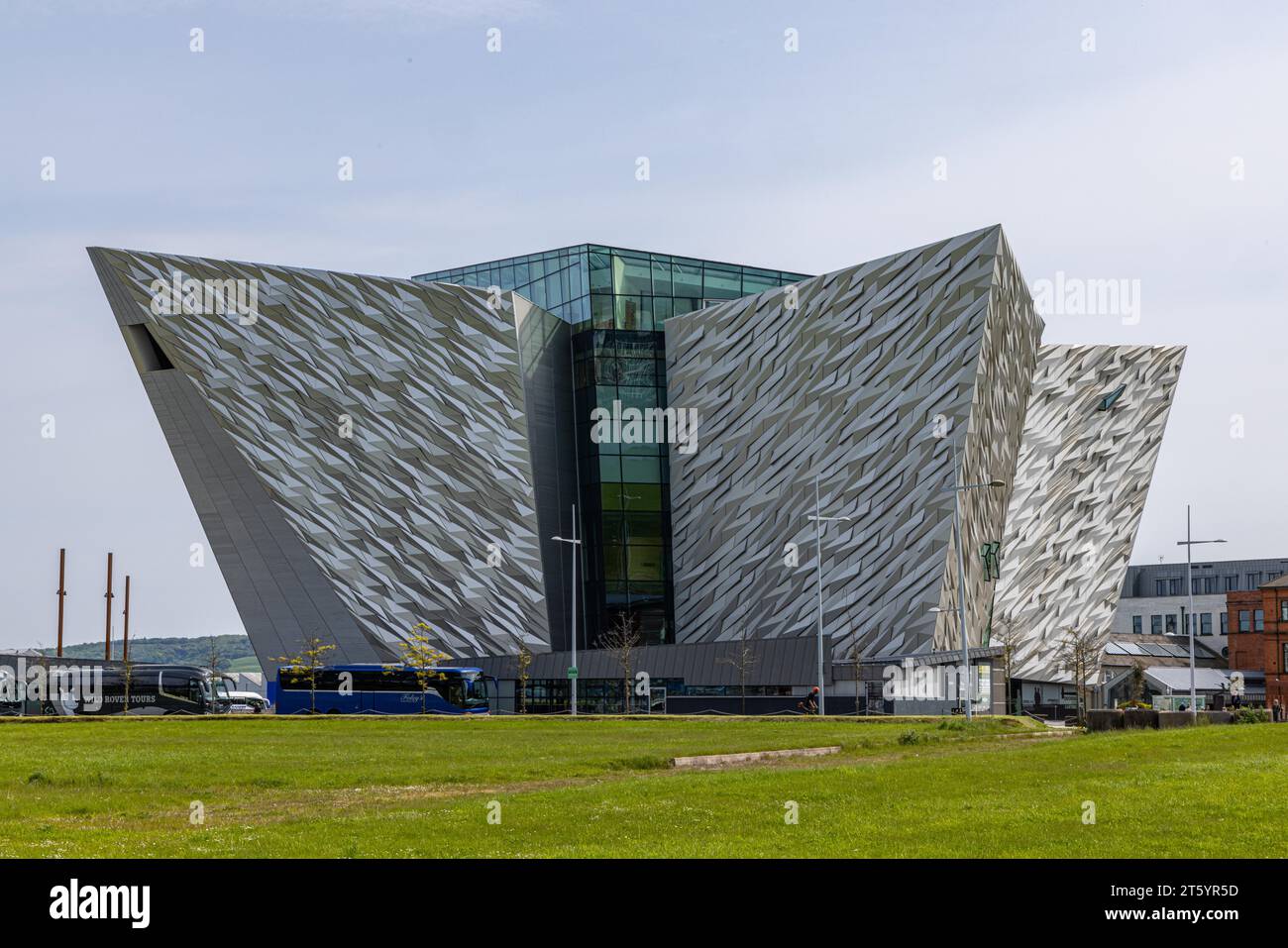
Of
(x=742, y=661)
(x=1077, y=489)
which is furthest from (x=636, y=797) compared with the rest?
(x=1077, y=489)

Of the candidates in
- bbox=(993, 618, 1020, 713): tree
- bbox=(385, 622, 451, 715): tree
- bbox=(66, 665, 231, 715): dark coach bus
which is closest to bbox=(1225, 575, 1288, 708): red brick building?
bbox=(993, 618, 1020, 713): tree

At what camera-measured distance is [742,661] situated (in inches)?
2343

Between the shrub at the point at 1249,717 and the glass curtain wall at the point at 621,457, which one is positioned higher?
the glass curtain wall at the point at 621,457

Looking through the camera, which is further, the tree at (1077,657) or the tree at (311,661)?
the tree at (1077,657)

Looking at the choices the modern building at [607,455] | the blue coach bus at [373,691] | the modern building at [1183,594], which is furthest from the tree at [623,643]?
the modern building at [1183,594]

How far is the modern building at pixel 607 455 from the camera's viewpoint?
194ft

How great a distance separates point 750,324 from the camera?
6481 centimetres

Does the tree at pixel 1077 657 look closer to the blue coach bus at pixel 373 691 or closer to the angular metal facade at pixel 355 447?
the angular metal facade at pixel 355 447

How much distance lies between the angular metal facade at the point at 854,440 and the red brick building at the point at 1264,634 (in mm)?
33214

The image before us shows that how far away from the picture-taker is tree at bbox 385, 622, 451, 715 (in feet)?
194

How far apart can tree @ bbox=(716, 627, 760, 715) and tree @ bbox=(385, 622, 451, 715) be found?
41.3 feet

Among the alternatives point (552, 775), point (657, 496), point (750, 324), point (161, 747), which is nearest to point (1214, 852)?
point (552, 775)

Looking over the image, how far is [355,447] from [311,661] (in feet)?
31.7
